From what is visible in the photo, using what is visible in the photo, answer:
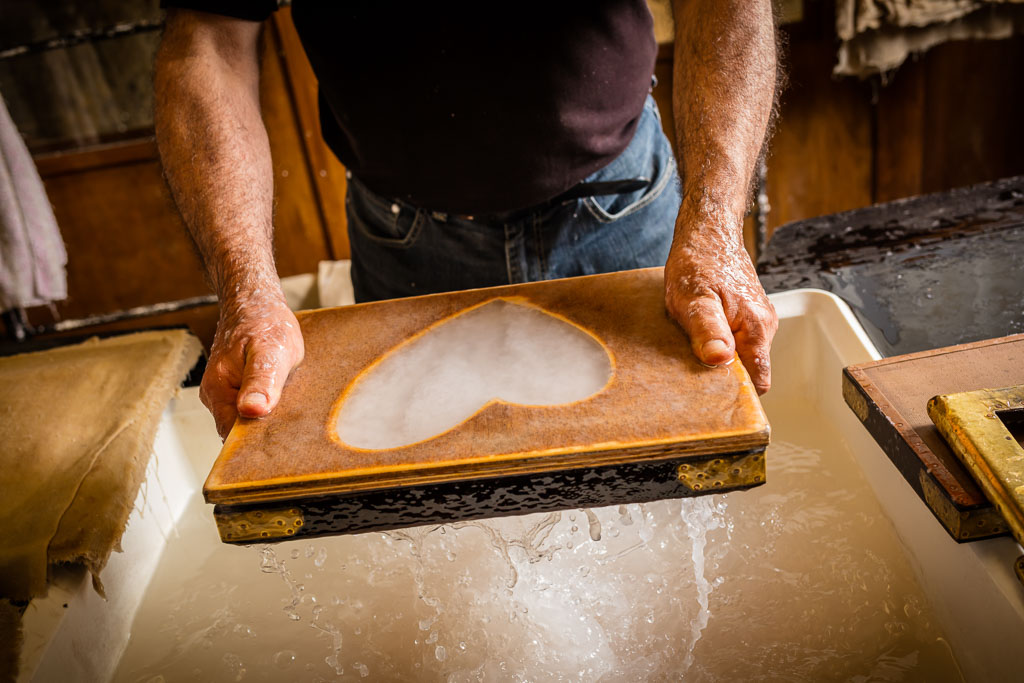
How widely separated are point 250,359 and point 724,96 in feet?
2.36

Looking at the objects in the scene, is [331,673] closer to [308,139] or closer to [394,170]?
[394,170]

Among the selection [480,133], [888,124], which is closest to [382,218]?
[480,133]

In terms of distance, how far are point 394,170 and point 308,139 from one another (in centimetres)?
165

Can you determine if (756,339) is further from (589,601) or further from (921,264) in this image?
(921,264)

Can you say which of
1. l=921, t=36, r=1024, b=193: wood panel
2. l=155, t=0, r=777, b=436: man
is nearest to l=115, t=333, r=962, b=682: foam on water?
l=155, t=0, r=777, b=436: man

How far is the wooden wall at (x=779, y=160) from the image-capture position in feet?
8.45

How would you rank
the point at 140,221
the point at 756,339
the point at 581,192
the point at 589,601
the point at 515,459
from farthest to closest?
the point at 140,221, the point at 581,192, the point at 589,601, the point at 756,339, the point at 515,459

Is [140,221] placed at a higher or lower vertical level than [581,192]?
lower

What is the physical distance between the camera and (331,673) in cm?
86

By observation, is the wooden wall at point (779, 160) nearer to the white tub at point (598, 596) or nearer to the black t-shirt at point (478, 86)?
the black t-shirt at point (478, 86)

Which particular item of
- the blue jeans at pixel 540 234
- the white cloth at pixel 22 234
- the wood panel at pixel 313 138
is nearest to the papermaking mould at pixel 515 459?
the blue jeans at pixel 540 234

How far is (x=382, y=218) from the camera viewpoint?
1.21 metres

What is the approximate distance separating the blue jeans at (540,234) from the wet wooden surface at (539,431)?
29 centimetres

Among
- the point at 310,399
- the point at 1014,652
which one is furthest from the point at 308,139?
the point at 1014,652
